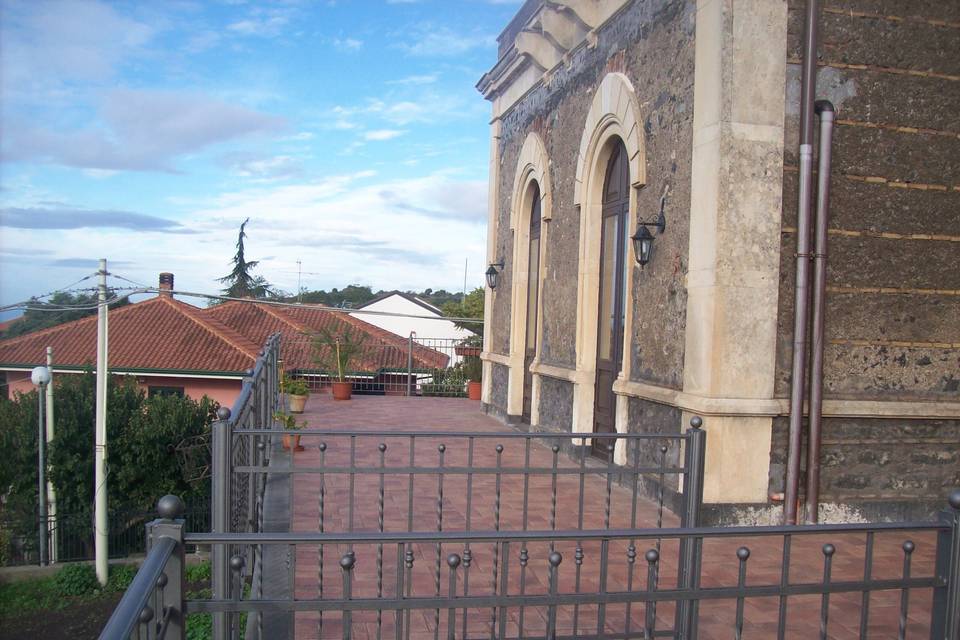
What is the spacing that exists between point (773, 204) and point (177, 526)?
511 centimetres

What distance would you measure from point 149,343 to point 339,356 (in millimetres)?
13454

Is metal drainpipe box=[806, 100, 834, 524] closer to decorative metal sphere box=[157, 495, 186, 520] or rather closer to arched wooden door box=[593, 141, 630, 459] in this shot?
arched wooden door box=[593, 141, 630, 459]

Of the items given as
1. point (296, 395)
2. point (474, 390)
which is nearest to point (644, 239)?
point (296, 395)

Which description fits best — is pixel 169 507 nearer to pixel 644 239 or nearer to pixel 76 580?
pixel 644 239

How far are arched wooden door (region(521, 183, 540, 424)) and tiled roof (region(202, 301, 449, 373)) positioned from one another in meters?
13.2

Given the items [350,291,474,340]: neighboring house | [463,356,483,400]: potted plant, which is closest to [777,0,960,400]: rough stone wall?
[463,356,483,400]: potted plant

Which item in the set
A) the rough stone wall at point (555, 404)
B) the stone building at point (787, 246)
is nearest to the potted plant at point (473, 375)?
the rough stone wall at point (555, 404)

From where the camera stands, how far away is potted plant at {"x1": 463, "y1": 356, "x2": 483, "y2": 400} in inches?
640

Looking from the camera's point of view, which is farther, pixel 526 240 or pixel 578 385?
pixel 526 240

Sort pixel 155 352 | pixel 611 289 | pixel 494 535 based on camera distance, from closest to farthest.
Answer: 1. pixel 494 535
2. pixel 611 289
3. pixel 155 352

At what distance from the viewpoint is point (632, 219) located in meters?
7.76

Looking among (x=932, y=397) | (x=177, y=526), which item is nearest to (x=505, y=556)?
(x=177, y=526)

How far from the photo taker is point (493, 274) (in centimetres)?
1338

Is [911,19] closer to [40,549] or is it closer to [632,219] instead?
[632,219]
